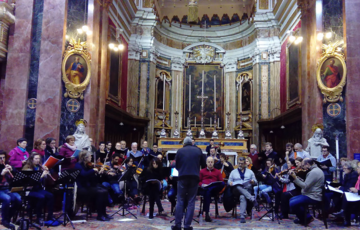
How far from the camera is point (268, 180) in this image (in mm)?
8055

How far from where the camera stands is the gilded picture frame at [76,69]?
11383mm

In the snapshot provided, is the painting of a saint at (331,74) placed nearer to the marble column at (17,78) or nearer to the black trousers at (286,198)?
the black trousers at (286,198)

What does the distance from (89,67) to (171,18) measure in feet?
31.1

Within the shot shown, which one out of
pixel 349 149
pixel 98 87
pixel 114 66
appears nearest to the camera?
pixel 349 149

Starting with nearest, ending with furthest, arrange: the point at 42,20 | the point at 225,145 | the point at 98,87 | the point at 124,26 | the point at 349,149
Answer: the point at 349,149, the point at 42,20, the point at 98,87, the point at 225,145, the point at 124,26

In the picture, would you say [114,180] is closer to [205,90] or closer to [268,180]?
[268,180]

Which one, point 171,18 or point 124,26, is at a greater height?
point 171,18

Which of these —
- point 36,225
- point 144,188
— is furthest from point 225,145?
point 36,225

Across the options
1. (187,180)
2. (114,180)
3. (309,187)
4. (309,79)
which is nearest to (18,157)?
(114,180)

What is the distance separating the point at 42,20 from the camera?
11.6m

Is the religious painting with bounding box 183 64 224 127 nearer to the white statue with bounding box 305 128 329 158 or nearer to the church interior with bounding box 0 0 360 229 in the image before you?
the church interior with bounding box 0 0 360 229

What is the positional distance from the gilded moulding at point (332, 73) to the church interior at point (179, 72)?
33mm

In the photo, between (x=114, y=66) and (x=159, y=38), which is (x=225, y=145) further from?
(x=159, y=38)

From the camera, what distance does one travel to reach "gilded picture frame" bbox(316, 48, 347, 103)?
11074mm
